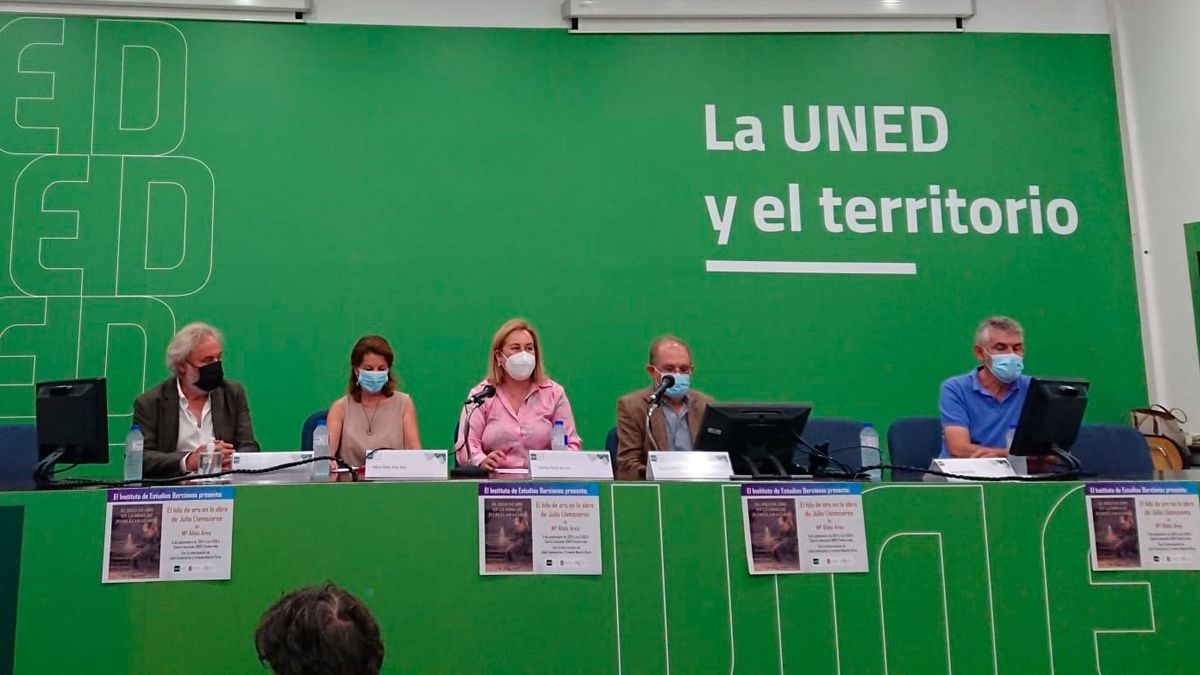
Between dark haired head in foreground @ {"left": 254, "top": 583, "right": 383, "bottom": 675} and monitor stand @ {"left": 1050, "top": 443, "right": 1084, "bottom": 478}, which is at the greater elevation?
monitor stand @ {"left": 1050, "top": 443, "right": 1084, "bottom": 478}

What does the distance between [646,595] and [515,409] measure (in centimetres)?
149

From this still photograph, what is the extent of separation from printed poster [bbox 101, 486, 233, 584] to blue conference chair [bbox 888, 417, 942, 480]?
2550 mm

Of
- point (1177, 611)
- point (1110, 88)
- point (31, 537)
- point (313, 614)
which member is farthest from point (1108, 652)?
point (1110, 88)

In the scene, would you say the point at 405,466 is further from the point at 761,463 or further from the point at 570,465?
the point at 761,463

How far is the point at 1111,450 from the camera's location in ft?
13.3

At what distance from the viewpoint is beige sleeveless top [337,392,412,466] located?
383 centimetres

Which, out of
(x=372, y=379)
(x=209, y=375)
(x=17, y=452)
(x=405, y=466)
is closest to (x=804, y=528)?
(x=405, y=466)

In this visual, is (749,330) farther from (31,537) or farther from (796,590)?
(31,537)

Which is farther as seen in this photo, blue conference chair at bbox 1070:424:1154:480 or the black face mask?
blue conference chair at bbox 1070:424:1154:480

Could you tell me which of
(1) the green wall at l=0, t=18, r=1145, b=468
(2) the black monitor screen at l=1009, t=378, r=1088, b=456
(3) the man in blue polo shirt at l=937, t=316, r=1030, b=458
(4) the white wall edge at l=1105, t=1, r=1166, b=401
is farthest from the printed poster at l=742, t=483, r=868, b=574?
(4) the white wall edge at l=1105, t=1, r=1166, b=401

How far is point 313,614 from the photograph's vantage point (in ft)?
4.72

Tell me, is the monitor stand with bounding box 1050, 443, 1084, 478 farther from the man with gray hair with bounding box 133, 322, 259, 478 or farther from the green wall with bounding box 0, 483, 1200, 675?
the man with gray hair with bounding box 133, 322, 259, 478

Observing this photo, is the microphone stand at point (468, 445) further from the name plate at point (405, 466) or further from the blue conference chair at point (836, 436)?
the blue conference chair at point (836, 436)

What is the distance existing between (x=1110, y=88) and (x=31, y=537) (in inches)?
214
